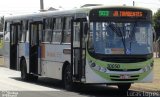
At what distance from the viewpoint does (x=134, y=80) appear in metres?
18.6

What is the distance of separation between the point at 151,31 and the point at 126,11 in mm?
1151

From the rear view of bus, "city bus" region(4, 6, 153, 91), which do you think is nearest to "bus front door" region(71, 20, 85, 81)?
"city bus" region(4, 6, 153, 91)

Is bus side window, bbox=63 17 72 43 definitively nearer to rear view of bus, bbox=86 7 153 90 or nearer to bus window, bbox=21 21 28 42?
rear view of bus, bbox=86 7 153 90

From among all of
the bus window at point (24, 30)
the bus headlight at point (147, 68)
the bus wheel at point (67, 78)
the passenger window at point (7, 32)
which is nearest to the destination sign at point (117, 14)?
the bus headlight at point (147, 68)

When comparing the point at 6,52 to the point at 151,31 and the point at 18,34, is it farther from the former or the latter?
the point at 151,31

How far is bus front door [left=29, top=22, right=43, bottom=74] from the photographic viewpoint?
923 inches

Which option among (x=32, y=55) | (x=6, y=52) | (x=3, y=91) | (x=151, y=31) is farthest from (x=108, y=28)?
(x=6, y=52)

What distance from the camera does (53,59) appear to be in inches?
856

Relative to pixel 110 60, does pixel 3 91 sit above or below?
below

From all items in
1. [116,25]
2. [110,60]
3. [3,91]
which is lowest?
[3,91]

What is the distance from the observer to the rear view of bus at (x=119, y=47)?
18297mm

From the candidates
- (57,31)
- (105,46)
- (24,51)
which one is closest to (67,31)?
(57,31)

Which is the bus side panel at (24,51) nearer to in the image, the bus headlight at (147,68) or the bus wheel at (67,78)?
the bus wheel at (67,78)

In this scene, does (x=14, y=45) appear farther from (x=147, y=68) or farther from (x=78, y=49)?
(x=147, y=68)
